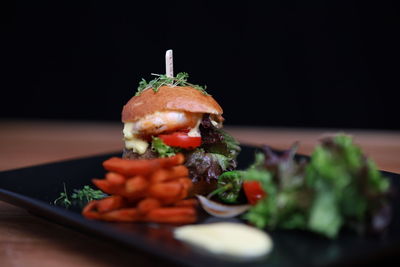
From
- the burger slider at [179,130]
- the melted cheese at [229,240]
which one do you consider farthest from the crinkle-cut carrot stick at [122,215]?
the burger slider at [179,130]

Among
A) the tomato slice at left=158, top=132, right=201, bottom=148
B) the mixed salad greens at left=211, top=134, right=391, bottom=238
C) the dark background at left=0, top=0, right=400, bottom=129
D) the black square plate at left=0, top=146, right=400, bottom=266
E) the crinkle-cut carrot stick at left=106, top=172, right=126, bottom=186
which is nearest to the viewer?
the black square plate at left=0, top=146, right=400, bottom=266

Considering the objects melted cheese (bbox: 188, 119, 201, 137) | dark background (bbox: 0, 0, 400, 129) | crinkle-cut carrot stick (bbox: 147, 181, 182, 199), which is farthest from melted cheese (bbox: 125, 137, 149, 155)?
dark background (bbox: 0, 0, 400, 129)

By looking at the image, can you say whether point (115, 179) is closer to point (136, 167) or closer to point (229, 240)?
point (136, 167)

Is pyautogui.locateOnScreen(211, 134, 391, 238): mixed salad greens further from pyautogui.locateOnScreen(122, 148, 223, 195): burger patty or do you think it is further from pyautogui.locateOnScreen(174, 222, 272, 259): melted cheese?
pyautogui.locateOnScreen(122, 148, 223, 195): burger patty

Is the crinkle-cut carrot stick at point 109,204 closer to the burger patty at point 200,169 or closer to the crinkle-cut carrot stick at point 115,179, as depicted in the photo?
the crinkle-cut carrot stick at point 115,179

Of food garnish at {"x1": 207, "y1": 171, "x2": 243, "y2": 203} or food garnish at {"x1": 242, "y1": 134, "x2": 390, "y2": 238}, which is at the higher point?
food garnish at {"x1": 242, "y1": 134, "x2": 390, "y2": 238}

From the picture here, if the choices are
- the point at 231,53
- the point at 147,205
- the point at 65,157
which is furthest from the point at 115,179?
the point at 231,53

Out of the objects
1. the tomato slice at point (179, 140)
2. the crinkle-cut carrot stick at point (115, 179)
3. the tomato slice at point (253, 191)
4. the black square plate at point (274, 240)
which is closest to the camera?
the black square plate at point (274, 240)
